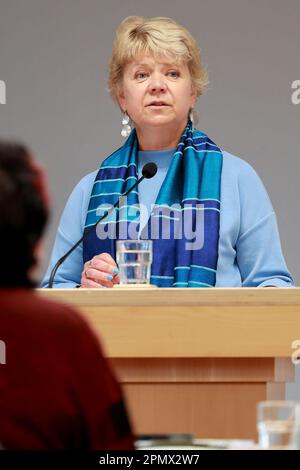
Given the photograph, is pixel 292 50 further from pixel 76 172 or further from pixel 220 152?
pixel 220 152

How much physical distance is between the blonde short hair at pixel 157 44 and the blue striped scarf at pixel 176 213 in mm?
155

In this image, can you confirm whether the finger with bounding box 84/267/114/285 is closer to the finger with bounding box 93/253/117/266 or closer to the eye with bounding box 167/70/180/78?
the finger with bounding box 93/253/117/266

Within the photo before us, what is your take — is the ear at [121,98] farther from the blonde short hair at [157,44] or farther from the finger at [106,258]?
the finger at [106,258]

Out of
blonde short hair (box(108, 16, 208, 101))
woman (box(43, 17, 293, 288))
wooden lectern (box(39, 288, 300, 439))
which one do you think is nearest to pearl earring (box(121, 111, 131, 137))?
woman (box(43, 17, 293, 288))

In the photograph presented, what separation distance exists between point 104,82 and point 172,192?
1363 mm

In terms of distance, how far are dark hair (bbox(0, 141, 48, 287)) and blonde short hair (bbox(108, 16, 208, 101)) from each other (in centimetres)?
189

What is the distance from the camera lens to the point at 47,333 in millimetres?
829

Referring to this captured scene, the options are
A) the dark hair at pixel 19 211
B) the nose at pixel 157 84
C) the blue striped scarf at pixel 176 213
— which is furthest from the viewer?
the nose at pixel 157 84

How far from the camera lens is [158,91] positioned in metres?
2.71

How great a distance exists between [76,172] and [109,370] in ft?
10.4

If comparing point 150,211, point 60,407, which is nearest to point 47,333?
point 60,407

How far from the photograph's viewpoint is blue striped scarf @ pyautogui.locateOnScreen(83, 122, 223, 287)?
8.40 feet

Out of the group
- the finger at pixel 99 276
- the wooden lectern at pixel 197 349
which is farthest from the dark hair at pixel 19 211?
the finger at pixel 99 276

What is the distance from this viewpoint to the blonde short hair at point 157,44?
2.71 metres
